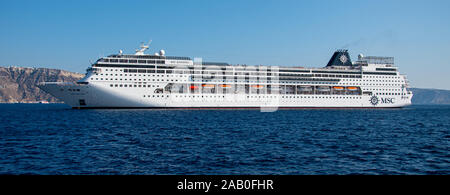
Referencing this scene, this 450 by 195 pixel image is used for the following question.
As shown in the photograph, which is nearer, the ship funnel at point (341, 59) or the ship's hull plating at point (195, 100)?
the ship's hull plating at point (195, 100)

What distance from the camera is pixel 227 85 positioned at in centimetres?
7431

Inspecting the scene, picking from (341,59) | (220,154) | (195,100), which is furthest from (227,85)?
(220,154)

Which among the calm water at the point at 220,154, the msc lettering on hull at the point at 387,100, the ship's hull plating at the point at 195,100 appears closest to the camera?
the calm water at the point at 220,154

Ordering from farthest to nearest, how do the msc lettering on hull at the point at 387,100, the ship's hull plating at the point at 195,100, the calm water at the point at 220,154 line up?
the msc lettering on hull at the point at 387,100, the ship's hull plating at the point at 195,100, the calm water at the point at 220,154

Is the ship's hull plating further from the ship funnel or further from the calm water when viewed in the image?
the calm water

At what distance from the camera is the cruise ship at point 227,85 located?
6382 centimetres

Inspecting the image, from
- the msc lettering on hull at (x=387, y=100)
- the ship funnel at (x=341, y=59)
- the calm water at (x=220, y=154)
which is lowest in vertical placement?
the calm water at (x=220, y=154)

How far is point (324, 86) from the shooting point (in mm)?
82438

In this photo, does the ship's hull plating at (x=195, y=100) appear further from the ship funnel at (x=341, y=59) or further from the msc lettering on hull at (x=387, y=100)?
the ship funnel at (x=341, y=59)

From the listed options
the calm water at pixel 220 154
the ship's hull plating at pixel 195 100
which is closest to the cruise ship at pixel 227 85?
the ship's hull plating at pixel 195 100
